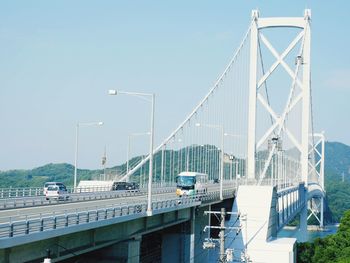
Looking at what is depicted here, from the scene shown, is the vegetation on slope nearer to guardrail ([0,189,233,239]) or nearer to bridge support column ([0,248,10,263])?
guardrail ([0,189,233,239])

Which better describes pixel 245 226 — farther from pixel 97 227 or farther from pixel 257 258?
pixel 97 227

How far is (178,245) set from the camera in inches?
1683

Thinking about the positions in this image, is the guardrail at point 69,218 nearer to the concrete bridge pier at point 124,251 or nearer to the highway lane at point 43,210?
the highway lane at point 43,210

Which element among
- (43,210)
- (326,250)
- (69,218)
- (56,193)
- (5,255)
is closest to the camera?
(5,255)

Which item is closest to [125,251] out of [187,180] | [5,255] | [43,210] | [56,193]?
[43,210]

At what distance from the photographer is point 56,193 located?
131 ft

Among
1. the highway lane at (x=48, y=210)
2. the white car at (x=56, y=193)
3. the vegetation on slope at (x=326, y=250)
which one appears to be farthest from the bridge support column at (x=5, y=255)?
the vegetation on slope at (x=326, y=250)

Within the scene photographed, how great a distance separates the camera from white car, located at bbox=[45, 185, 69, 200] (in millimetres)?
38281

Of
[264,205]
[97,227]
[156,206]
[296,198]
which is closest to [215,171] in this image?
[296,198]

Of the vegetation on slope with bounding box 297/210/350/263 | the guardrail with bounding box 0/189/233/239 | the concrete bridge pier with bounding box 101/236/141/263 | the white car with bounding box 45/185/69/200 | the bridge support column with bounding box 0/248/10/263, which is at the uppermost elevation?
the white car with bounding box 45/185/69/200

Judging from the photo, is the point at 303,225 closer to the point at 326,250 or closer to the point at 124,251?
the point at 326,250

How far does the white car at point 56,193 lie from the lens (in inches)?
1507

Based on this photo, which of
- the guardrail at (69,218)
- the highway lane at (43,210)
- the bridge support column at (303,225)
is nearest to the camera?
the guardrail at (69,218)

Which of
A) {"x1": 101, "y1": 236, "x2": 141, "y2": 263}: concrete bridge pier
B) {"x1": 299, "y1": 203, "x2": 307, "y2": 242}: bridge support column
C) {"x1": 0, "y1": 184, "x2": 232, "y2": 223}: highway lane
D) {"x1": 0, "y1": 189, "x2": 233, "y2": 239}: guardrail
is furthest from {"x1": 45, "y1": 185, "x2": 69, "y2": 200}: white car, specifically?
{"x1": 299, "y1": 203, "x2": 307, "y2": 242}: bridge support column
